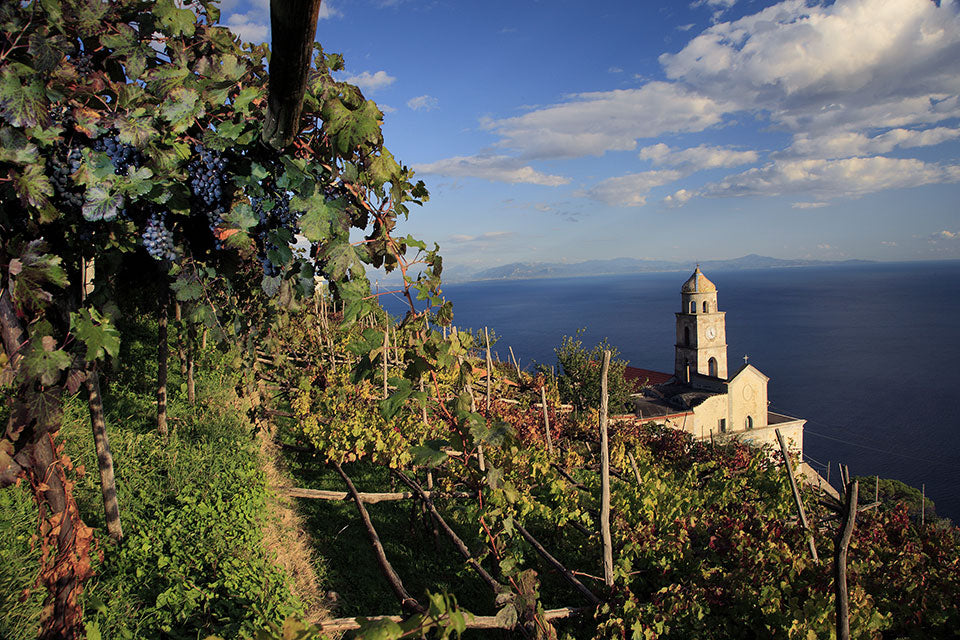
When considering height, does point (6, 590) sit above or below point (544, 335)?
above

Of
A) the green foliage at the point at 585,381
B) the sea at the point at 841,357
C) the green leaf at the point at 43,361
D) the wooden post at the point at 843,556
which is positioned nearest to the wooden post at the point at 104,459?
the green leaf at the point at 43,361

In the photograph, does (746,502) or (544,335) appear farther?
(544,335)

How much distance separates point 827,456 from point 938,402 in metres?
25.1

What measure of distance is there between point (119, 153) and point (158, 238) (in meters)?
0.34

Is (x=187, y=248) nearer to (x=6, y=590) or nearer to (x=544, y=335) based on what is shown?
(x=6, y=590)

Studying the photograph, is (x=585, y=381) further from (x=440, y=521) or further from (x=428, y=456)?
(x=428, y=456)

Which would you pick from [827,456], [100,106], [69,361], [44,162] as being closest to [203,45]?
[100,106]

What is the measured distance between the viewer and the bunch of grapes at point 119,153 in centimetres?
189

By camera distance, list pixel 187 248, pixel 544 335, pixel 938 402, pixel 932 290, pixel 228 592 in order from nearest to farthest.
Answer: pixel 187 248, pixel 228 592, pixel 938 402, pixel 544 335, pixel 932 290

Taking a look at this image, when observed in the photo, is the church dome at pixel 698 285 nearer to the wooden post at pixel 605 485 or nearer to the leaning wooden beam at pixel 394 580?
the wooden post at pixel 605 485

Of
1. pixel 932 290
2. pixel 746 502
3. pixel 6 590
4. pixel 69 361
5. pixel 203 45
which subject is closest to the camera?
pixel 69 361

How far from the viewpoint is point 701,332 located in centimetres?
3269

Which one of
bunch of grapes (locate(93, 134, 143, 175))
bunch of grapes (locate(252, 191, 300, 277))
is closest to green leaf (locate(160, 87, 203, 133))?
bunch of grapes (locate(93, 134, 143, 175))

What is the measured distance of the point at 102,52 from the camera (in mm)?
2082
